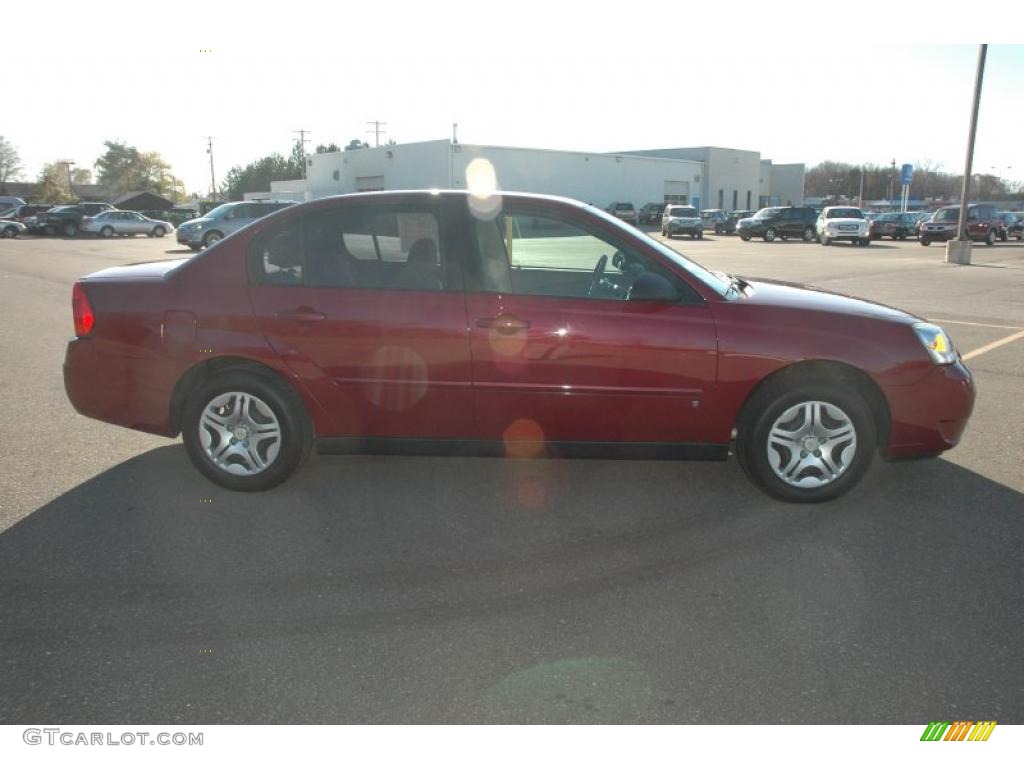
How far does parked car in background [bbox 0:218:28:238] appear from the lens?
4138 cm

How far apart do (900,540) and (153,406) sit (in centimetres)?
406

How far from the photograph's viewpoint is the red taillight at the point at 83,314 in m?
4.48

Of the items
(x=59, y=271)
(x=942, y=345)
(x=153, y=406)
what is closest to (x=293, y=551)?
(x=153, y=406)

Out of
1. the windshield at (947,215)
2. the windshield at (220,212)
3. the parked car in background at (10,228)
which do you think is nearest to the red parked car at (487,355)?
the windshield at (220,212)

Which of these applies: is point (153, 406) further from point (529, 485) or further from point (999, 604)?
point (999, 604)

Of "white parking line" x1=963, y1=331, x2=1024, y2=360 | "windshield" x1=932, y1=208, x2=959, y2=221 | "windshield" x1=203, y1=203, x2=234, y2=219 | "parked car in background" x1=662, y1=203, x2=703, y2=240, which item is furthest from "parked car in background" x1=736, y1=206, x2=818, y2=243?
"white parking line" x1=963, y1=331, x2=1024, y2=360

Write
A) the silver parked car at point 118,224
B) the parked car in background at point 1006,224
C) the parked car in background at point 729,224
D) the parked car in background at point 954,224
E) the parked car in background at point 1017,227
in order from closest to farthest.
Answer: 1. the parked car in background at point 954,224
2. the parked car in background at point 1006,224
3. the parked car in background at point 1017,227
4. the silver parked car at point 118,224
5. the parked car in background at point 729,224

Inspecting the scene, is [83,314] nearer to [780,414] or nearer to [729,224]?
[780,414]

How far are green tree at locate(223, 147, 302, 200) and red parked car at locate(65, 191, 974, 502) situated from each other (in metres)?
115

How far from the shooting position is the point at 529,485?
4.65 m

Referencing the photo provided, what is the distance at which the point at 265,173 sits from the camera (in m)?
114

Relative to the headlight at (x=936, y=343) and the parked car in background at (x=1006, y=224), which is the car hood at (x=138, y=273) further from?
the parked car in background at (x=1006, y=224)

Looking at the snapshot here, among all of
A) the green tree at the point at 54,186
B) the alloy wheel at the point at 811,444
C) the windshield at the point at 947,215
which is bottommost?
the alloy wheel at the point at 811,444

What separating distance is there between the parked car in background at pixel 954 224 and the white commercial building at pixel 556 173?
18992 mm
